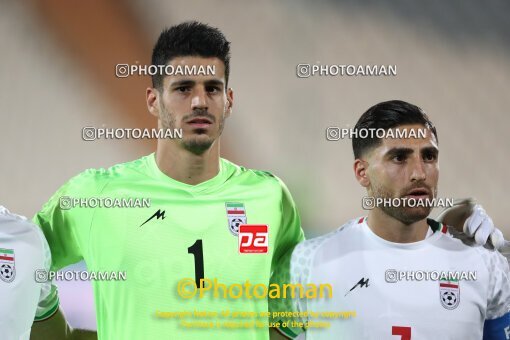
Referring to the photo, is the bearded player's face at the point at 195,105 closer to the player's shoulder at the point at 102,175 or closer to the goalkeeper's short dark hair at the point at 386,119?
the player's shoulder at the point at 102,175

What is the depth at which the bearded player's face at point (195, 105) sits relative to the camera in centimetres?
291

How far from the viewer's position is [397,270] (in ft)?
9.75

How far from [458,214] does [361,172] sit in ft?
1.50

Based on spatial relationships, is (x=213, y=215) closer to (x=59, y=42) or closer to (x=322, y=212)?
(x=322, y=212)

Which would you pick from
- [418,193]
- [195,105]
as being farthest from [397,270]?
[195,105]

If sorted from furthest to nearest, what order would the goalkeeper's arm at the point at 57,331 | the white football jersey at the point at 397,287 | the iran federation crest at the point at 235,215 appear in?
the goalkeeper's arm at the point at 57,331 < the iran federation crest at the point at 235,215 < the white football jersey at the point at 397,287

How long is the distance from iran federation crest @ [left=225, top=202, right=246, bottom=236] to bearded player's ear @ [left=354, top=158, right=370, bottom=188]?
496 mm

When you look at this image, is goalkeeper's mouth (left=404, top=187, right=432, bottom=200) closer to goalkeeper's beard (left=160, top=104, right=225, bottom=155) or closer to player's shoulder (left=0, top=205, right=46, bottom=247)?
goalkeeper's beard (left=160, top=104, right=225, bottom=155)

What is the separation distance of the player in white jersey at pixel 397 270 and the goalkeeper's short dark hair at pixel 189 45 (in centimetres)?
68

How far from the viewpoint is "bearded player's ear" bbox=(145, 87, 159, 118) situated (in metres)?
3.02

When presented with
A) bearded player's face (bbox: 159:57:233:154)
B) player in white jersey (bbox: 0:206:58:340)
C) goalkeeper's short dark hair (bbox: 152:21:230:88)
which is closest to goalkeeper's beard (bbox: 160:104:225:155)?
bearded player's face (bbox: 159:57:233:154)

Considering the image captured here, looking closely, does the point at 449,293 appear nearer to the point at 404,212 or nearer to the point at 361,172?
the point at 404,212

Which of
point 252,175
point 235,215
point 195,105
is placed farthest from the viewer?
point 252,175

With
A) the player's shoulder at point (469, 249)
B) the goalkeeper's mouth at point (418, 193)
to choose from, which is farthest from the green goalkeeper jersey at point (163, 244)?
the player's shoulder at point (469, 249)
